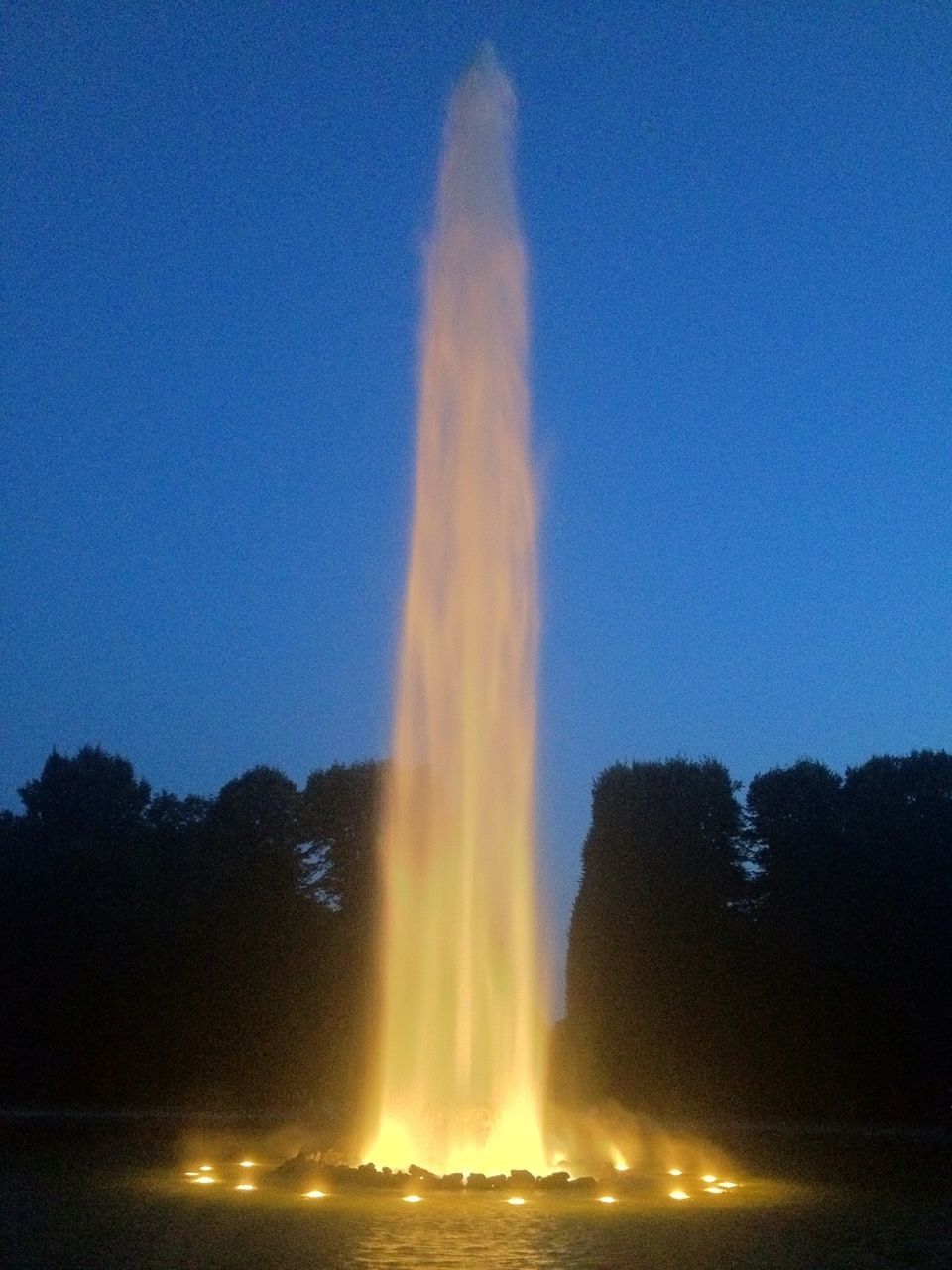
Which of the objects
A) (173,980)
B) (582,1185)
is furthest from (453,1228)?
(173,980)

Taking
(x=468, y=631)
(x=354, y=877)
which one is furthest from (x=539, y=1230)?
(x=354, y=877)

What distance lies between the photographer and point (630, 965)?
4397 cm

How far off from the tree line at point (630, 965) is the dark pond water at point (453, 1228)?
22317mm

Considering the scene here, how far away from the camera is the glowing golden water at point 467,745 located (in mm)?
18891

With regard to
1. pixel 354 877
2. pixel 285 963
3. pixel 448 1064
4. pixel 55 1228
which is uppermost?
pixel 354 877

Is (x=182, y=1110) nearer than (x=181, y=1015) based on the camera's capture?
Yes

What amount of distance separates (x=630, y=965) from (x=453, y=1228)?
3131 centimetres

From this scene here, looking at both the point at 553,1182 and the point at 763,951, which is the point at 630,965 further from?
the point at 553,1182

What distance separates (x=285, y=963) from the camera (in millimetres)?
45031

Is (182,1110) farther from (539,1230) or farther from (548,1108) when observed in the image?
(539,1230)

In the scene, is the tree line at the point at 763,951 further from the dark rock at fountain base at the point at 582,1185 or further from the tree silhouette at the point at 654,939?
the dark rock at fountain base at the point at 582,1185

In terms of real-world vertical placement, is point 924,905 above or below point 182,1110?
above

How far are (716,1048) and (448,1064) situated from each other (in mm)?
25590

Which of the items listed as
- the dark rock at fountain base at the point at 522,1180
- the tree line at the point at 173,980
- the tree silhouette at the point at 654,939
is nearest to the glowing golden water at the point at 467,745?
the dark rock at fountain base at the point at 522,1180
